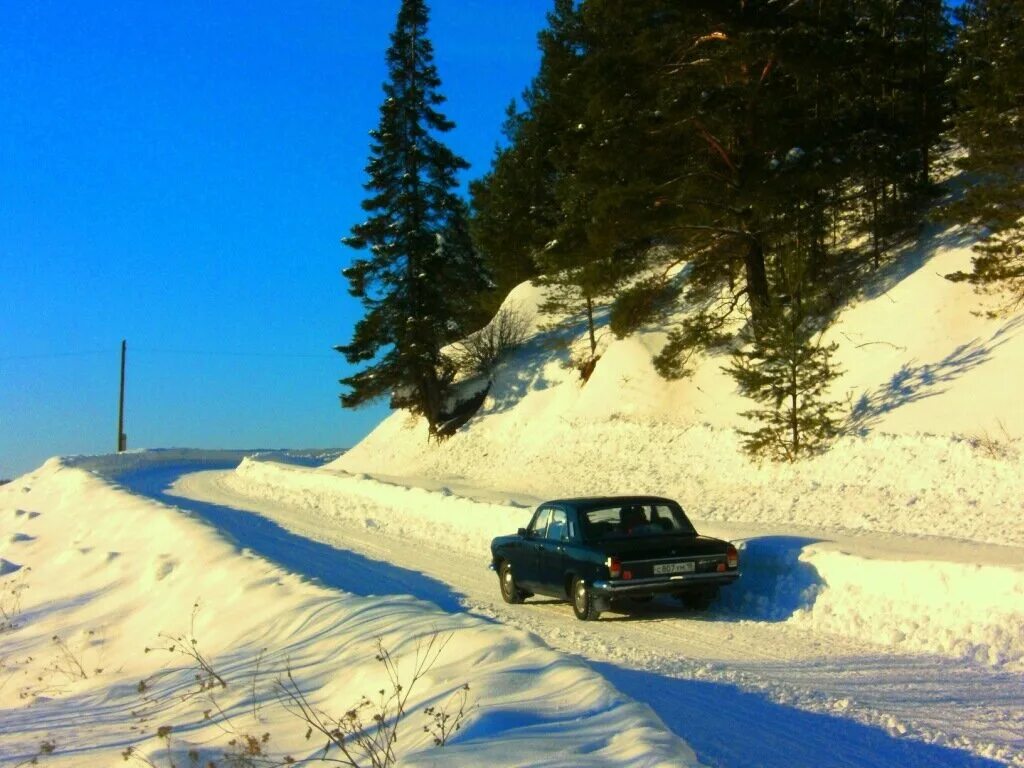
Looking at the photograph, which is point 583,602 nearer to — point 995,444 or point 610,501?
point 610,501

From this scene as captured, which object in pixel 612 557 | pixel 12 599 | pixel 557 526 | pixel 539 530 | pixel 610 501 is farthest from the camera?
pixel 12 599

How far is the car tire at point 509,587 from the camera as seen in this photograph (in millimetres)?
12538

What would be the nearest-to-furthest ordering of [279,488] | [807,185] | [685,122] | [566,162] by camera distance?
[807,185], [685,122], [566,162], [279,488]

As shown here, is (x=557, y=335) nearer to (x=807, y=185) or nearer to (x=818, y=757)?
(x=807, y=185)

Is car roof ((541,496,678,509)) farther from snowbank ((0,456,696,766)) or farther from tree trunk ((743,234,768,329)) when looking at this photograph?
tree trunk ((743,234,768,329))

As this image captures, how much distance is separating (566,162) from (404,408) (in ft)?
50.7

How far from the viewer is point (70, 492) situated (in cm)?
3225

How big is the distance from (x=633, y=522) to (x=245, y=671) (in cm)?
503

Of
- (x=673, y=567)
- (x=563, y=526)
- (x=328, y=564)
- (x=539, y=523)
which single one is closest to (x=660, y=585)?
(x=673, y=567)

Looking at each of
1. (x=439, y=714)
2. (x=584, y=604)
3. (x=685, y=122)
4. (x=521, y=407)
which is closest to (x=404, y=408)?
(x=521, y=407)

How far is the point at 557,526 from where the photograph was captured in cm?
1195

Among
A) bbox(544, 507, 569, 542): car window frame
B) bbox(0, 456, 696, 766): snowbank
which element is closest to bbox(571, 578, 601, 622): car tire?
bbox(544, 507, 569, 542): car window frame

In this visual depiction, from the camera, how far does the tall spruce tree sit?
3675 cm

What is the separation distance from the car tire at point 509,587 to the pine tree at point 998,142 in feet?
44.7
